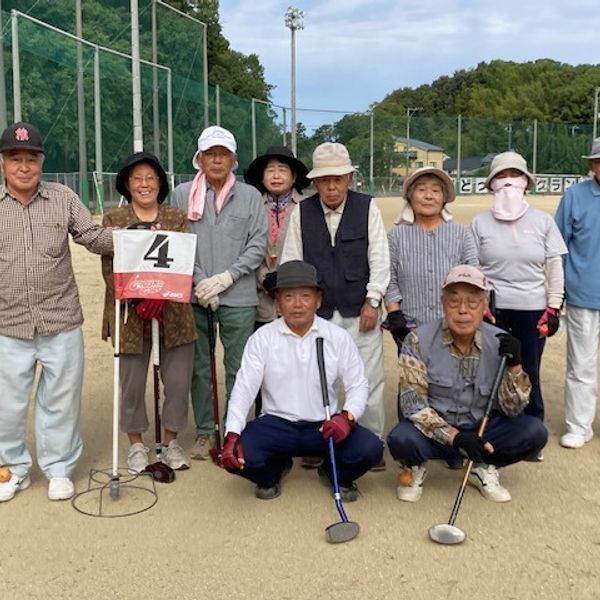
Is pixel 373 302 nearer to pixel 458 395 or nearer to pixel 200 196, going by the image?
pixel 458 395

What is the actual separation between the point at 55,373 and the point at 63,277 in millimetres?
516

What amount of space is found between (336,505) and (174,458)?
4.01ft

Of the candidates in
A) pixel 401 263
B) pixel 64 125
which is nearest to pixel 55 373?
pixel 401 263

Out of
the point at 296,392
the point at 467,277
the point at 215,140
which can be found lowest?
the point at 296,392

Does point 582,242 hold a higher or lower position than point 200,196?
lower

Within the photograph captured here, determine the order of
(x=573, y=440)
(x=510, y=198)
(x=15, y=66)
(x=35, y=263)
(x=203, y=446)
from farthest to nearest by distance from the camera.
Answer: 1. (x=15, y=66)
2. (x=573, y=440)
3. (x=203, y=446)
4. (x=510, y=198)
5. (x=35, y=263)

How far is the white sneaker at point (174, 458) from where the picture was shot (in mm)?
4703

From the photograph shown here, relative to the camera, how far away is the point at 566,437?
5.11m

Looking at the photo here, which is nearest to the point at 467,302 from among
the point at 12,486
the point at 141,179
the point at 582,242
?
the point at 582,242

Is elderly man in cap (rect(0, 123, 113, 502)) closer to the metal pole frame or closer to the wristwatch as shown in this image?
the wristwatch

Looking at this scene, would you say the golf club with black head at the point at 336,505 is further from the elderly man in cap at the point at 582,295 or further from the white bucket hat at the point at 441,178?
the elderly man in cap at the point at 582,295

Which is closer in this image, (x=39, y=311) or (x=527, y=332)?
(x=39, y=311)

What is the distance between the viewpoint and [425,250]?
461cm

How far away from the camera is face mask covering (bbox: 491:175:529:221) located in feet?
15.8
